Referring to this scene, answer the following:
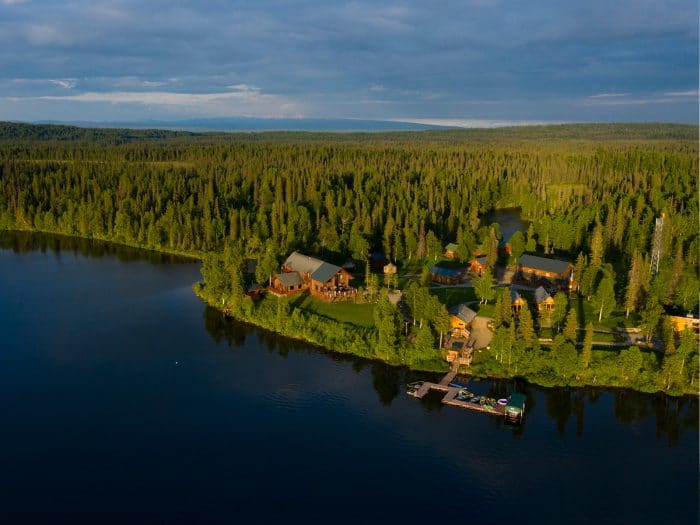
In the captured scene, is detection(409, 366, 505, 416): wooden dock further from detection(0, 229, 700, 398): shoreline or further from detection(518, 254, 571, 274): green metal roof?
detection(518, 254, 571, 274): green metal roof

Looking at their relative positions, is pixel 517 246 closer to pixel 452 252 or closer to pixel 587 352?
pixel 452 252

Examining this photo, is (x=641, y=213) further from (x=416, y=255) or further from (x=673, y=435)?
(x=673, y=435)

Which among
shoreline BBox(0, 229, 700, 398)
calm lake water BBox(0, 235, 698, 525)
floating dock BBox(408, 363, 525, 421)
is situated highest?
shoreline BBox(0, 229, 700, 398)

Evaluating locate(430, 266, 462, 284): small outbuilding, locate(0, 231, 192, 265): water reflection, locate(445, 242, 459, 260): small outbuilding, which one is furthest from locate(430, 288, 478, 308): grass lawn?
locate(0, 231, 192, 265): water reflection

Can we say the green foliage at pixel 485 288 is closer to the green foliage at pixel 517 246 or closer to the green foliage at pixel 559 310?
the green foliage at pixel 559 310

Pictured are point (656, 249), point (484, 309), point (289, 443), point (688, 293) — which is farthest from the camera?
point (656, 249)

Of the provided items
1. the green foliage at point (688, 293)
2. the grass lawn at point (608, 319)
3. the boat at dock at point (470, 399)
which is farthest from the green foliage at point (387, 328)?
the green foliage at point (688, 293)

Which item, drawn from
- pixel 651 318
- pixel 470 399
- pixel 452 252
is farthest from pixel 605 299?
pixel 452 252
